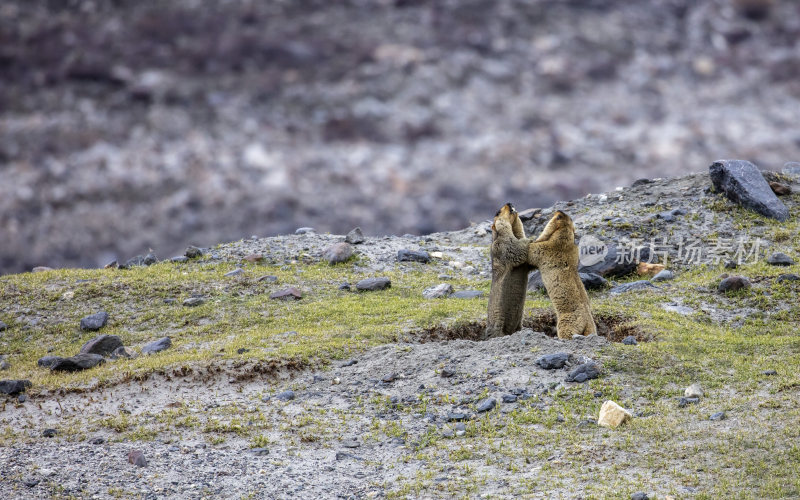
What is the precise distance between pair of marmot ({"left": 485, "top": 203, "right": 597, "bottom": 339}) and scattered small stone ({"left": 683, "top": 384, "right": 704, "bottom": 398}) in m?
2.28

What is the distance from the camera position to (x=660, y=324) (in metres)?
12.6

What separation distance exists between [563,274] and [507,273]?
0.90 metres

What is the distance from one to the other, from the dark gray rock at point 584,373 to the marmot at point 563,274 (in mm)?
1513

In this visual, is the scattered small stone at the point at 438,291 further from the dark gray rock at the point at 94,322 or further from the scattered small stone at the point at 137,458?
the scattered small stone at the point at 137,458

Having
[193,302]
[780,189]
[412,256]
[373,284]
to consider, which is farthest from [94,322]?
[780,189]

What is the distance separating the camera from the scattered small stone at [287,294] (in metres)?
15.8

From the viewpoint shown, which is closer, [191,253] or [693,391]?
[693,391]

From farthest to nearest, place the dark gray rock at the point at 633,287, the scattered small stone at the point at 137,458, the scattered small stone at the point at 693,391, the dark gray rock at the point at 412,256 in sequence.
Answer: the dark gray rock at the point at 412,256 < the dark gray rock at the point at 633,287 < the scattered small stone at the point at 693,391 < the scattered small stone at the point at 137,458

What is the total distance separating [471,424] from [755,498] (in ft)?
10.8

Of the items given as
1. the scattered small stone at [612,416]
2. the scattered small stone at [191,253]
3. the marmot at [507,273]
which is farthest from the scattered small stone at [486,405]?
the scattered small stone at [191,253]

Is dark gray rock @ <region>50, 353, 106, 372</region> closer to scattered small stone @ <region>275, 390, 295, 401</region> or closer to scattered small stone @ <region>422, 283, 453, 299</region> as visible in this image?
scattered small stone @ <region>275, 390, 295, 401</region>

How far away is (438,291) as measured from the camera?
634 inches

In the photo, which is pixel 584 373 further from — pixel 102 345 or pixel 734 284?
pixel 102 345

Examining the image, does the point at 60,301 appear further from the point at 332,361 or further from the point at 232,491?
the point at 232,491
